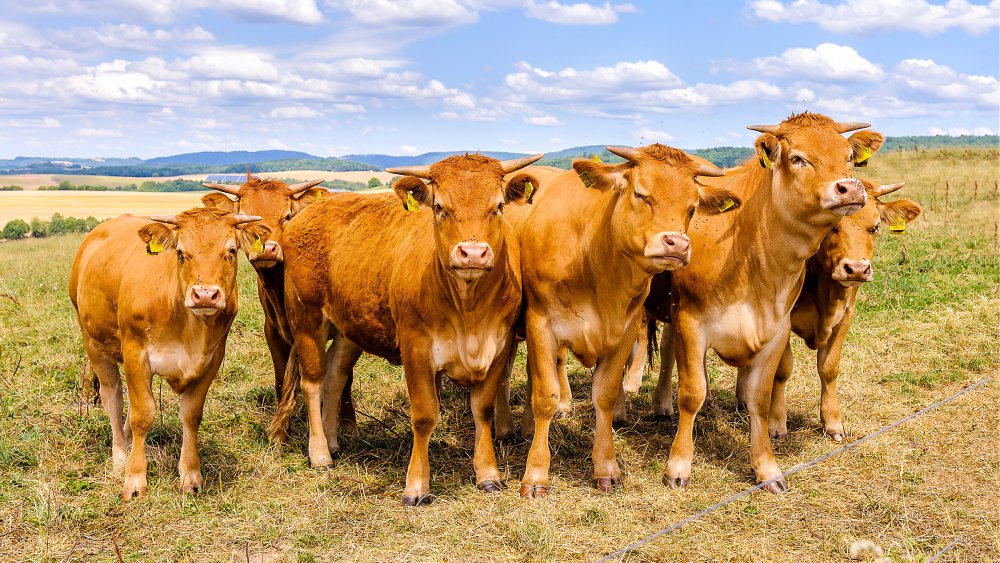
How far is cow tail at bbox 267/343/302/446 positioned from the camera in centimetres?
719

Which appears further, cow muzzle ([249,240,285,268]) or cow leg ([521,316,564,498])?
cow muzzle ([249,240,285,268])

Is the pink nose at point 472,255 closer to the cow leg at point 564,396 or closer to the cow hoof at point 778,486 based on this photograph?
the cow leg at point 564,396

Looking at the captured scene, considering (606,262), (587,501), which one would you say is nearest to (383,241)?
(606,262)

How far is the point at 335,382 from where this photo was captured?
727 cm

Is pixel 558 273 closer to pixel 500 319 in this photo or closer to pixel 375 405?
pixel 500 319

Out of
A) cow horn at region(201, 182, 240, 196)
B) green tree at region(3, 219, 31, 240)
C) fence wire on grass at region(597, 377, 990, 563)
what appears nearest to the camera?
fence wire on grass at region(597, 377, 990, 563)

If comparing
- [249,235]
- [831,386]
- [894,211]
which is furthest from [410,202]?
[894,211]

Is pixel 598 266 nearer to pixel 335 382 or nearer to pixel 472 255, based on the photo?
pixel 472 255

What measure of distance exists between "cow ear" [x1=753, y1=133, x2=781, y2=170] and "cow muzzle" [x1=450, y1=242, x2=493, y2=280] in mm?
2181

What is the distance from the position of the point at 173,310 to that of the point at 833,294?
538 centimetres

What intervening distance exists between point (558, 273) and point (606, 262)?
374 mm

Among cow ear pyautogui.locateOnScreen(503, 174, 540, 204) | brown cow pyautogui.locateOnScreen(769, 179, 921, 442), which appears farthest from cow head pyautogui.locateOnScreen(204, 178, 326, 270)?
brown cow pyautogui.locateOnScreen(769, 179, 921, 442)

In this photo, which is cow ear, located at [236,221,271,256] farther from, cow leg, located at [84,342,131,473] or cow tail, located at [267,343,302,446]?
cow leg, located at [84,342,131,473]

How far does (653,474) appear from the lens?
6438 mm
